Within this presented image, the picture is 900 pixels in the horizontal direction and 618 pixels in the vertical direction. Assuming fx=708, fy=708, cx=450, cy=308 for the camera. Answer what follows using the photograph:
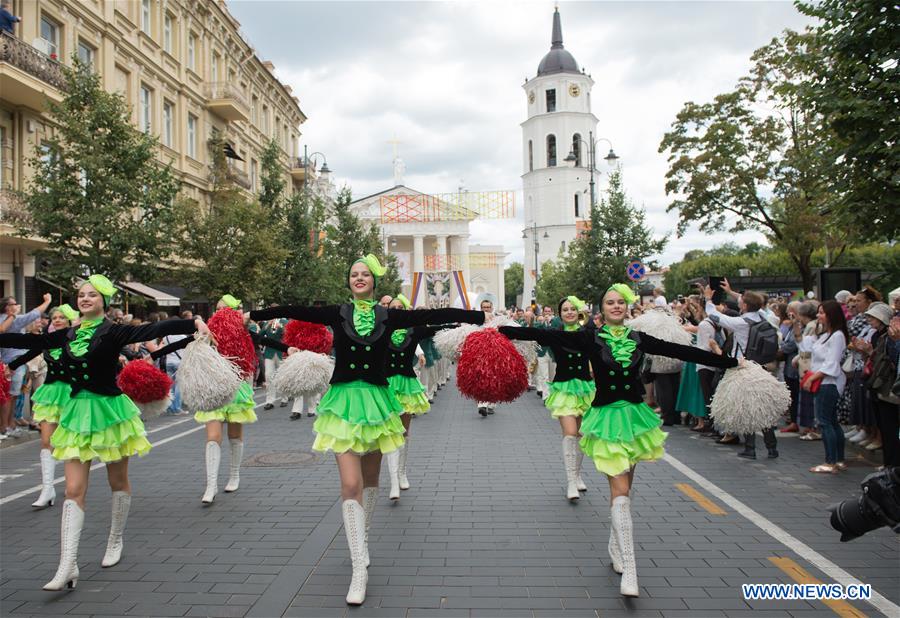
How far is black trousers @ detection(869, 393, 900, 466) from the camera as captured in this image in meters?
7.39

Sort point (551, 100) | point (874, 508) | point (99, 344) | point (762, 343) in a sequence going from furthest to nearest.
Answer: point (551, 100)
point (762, 343)
point (99, 344)
point (874, 508)

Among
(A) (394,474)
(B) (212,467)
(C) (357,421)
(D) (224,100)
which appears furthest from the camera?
(D) (224,100)

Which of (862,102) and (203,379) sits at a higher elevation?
(862,102)

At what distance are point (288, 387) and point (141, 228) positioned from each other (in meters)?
11.0

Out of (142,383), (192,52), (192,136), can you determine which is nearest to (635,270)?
(142,383)

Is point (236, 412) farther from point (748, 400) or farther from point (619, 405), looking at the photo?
point (748, 400)

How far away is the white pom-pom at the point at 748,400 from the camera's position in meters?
5.46

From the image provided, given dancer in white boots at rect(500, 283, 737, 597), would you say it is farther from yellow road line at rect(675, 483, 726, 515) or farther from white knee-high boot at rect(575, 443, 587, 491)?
white knee-high boot at rect(575, 443, 587, 491)

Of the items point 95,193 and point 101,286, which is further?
point 95,193

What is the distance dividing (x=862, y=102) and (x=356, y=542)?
7.31 metres

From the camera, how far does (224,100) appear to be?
32312 millimetres

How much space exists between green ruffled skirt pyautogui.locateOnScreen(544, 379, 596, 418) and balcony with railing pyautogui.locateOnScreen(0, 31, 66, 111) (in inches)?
577

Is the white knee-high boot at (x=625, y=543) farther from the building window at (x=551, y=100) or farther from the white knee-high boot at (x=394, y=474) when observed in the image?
the building window at (x=551, y=100)

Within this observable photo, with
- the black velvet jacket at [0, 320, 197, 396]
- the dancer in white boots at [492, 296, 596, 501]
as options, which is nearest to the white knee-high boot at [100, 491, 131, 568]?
the black velvet jacket at [0, 320, 197, 396]
